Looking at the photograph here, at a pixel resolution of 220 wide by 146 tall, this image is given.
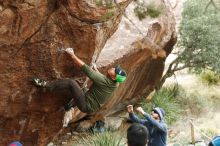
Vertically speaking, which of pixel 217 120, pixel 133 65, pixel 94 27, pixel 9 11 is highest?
pixel 9 11

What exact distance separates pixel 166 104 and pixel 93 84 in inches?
305

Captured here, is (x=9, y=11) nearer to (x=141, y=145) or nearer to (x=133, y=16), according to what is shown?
(x=141, y=145)

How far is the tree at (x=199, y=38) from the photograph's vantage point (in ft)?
52.7

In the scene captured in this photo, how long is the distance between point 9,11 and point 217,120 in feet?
33.2

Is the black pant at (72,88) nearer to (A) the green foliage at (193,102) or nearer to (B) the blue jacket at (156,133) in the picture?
(B) the blue jacket at (156,133)

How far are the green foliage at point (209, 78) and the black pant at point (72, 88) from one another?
11229mm

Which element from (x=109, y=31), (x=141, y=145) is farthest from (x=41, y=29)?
(x=141, y=145)

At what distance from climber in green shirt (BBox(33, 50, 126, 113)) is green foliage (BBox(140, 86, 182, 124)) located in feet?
22.4

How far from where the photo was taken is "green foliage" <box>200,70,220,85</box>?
63.2 feet

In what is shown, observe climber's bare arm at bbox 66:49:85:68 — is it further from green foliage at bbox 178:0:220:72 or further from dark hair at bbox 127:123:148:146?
green foliage at bbox 178:0:220:72

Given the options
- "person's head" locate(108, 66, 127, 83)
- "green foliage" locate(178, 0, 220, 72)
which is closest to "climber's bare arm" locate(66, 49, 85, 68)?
"person's head" locate(108, 66, 127, 83)

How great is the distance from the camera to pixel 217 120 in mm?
16203

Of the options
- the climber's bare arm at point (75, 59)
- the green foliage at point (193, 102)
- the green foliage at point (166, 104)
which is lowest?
the green foliage at point (193, 102)

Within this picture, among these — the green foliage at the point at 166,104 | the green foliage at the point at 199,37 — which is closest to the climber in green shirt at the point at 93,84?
the green foliage at the point at 166,104
